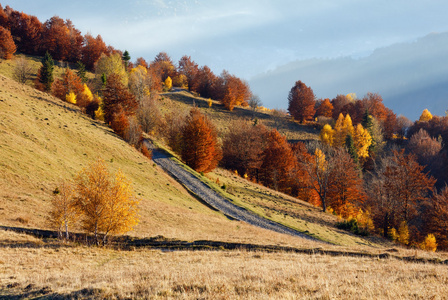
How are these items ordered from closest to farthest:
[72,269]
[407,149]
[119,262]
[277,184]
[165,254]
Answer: [72,269] → [119,262] → [165,254] → [277,184] → [407,149]

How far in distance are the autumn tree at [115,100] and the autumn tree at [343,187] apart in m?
48.6

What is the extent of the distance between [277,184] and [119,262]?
182 feet

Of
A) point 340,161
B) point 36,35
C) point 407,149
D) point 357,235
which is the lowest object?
point 357,235

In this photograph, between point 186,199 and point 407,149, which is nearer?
point 186,199

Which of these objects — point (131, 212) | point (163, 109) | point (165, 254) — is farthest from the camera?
point (163, 109)

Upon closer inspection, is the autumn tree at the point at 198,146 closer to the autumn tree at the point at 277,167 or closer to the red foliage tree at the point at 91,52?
the autumn tree at the point at 277,167

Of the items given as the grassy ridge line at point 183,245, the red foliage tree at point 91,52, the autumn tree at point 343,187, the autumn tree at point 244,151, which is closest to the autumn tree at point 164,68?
the red foliage tree at point 91,52

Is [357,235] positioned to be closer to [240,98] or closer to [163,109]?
[163,109]

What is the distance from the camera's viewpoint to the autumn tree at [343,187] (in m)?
56.7

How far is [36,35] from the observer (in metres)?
111

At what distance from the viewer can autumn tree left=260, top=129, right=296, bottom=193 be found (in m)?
67.6

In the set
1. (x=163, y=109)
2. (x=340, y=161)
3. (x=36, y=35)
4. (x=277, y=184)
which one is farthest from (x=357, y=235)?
(x=36, y=35)

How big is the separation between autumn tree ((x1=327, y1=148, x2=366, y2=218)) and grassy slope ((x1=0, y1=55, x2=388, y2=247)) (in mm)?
13091

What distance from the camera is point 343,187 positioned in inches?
2267
